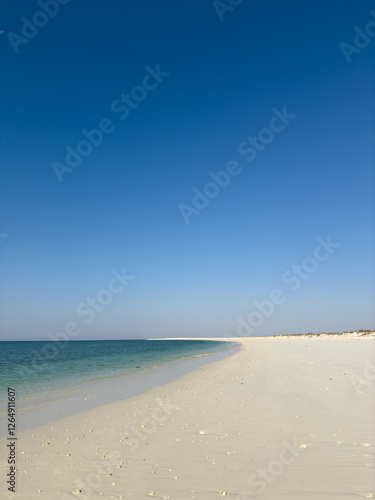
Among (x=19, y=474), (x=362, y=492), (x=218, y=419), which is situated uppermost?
(x=218, y=419)

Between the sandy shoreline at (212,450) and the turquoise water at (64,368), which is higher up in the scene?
the turquoise water at (64,368)

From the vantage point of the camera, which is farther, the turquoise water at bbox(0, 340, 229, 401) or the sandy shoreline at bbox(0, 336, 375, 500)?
the turquoise water at bbox(0, 340, 229, 401)

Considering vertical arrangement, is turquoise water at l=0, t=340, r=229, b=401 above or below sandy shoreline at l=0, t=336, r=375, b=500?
above

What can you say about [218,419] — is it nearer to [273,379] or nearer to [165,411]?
[165,411]

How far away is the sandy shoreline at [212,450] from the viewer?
609cm

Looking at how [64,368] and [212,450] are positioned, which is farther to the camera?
[64,368]

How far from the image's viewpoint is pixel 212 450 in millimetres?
7902

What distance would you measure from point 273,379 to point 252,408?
6.81m

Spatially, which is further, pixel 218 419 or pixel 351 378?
pixel 351 378

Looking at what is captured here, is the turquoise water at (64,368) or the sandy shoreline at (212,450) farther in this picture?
the turquoise water at (64,368)

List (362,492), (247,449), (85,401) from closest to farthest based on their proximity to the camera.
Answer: (362,492), (247,449), (85,401)

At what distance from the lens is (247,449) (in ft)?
25.7

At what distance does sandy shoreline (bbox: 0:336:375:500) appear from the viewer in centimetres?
609

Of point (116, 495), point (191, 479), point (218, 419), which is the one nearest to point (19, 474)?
point (116, 495)
